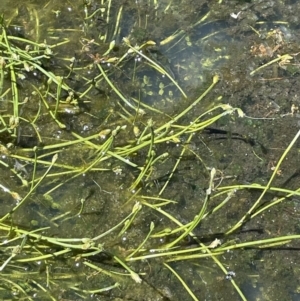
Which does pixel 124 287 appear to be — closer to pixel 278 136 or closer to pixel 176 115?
pixel 176 115

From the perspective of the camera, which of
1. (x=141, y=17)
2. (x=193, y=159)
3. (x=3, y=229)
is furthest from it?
(x=141, y=17)

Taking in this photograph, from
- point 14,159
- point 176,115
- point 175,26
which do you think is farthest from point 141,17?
point 14,159

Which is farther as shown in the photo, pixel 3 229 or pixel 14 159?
pixel 14 159

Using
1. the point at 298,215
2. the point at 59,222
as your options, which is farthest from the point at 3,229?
the point at 298,215

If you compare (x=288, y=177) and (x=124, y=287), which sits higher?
A: (x=288, y=177)

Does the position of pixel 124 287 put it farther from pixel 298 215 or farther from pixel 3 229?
pixel 298 215

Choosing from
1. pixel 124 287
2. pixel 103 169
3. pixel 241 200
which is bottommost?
pixel 124 287

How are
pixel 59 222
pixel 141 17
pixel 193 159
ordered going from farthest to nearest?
pixel 141 17 → pixel 193 159 → pixel 59 222
